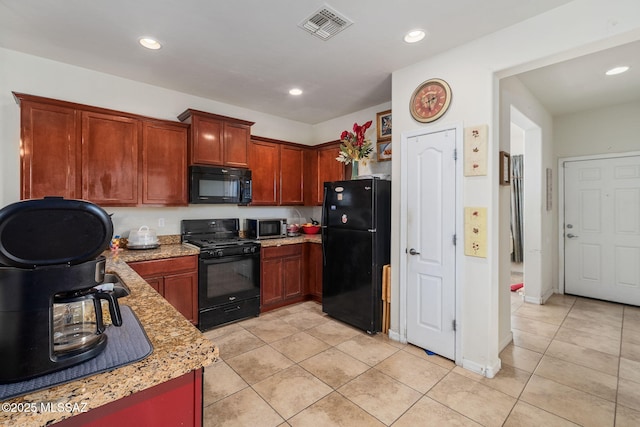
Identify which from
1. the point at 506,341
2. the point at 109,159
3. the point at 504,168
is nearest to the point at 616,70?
the point at 504,168

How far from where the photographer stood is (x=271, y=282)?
3900 mm

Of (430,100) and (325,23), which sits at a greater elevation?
(325,23)

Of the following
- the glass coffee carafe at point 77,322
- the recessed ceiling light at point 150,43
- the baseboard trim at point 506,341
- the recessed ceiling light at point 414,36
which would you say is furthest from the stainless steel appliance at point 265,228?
the glass coffee carafe at point 77,322

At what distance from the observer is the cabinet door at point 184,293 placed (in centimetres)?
305

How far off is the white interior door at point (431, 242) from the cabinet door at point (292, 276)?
66.7 inches

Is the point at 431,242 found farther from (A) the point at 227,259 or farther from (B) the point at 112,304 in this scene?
(B) the point at 112,304

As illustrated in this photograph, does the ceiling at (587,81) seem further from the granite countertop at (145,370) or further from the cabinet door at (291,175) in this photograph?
the granite countertop at (145,370)

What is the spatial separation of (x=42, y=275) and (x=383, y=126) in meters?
3.66

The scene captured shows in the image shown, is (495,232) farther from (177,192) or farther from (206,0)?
(177,192)

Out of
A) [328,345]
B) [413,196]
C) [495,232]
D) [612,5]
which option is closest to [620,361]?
[495,232]

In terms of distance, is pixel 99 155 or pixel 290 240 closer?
pixel 99 155

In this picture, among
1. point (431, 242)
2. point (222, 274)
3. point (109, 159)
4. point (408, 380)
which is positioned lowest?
point (408, 380)

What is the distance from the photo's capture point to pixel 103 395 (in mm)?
770

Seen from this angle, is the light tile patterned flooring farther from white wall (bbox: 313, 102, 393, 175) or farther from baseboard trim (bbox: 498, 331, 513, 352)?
white wall (bbox: 313, 102, 393, 175)
